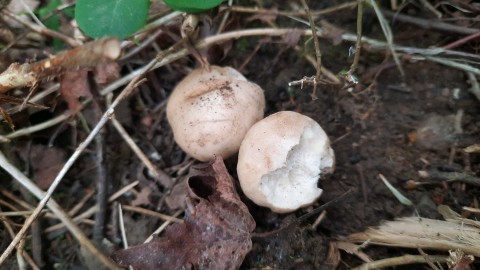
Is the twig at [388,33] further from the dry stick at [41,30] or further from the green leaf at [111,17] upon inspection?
the dry stick at [41,30]

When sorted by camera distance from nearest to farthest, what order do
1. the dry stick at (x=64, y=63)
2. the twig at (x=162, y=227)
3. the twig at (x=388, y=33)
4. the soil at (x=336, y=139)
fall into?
1. the dry stick at (x=64, y=63)
2. the soil at (x=336, y=139)
3. the twig at (x=162, y=227)
4. the twig at (x=388, y=33)

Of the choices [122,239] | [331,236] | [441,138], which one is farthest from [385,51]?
[122,239]

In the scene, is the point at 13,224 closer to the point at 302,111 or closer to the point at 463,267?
the point at 302,111

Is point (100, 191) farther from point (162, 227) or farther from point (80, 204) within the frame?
point (162, 227)

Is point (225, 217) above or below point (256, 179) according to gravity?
below

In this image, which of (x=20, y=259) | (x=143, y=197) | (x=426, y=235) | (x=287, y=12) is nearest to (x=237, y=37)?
(x=287, y=12)

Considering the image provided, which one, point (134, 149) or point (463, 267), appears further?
point (134, 149)

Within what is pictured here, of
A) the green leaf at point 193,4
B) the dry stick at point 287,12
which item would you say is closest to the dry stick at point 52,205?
the green leaf at point 193,4

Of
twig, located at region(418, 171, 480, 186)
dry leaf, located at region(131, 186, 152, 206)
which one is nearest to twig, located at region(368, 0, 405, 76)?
twig, located at region(418, 171, 480, 186)
